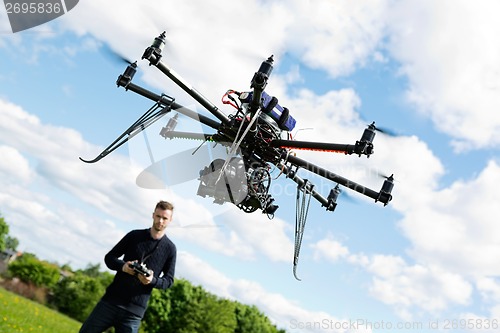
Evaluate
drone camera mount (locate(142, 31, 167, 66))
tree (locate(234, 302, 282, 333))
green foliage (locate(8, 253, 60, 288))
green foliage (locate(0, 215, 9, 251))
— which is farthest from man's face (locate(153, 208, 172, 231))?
green foliage (locate(0, 215, 9, 251))

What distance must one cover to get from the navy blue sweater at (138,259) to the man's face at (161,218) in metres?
0.22

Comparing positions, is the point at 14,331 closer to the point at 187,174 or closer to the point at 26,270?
the point at 187,174

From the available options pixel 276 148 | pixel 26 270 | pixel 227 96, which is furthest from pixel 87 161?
pixel 26 270

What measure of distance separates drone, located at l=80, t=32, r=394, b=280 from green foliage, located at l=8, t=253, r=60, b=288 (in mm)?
88921

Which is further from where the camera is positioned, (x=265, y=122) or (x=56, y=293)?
(x=56, y=293)

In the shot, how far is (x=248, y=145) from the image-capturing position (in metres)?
11.1

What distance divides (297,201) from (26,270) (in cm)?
9792

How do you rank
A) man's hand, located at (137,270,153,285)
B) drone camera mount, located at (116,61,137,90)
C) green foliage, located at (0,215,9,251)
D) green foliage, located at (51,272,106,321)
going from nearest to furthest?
man's hand, located at (137,270,153,285)
drone camera mount, located at (116,61,137,90)
green foliage, located at (51,272,106,321)
green foliage, located at (0,215,9,251)

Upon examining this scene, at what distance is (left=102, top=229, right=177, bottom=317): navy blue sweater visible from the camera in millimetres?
8242

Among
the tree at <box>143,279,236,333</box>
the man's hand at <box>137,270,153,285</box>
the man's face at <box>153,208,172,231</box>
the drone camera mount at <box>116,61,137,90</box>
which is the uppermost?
the tree at <box>143,279,236,333</box>

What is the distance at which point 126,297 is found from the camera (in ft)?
27.0

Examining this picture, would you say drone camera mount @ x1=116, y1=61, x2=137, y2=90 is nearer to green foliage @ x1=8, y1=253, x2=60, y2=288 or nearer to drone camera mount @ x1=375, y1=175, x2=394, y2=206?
drone camera mount @ x1=375, y1=175, x2=394, y2=206

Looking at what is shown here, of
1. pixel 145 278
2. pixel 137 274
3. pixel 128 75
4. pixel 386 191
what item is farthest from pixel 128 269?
pixel 386 191

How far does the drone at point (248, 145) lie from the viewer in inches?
408
